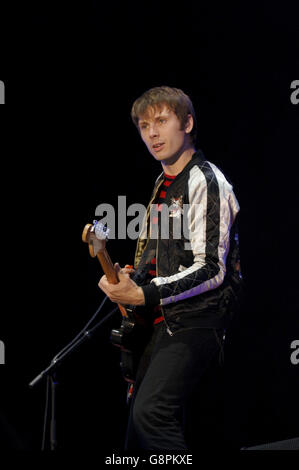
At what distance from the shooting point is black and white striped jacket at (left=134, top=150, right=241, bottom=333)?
1994 millimetres

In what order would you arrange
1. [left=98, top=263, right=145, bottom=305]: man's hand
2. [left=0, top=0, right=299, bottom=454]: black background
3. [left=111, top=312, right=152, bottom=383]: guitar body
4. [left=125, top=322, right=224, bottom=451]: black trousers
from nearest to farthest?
1. [left=125, top=322, right=224, bottom=451]: black trousers
2. [left=98, top=263, right=145, bottom=305]: man's hand
3. [left=111, top=312, right=152, bottom=383]: guitar body
4. [left=0, top=0, right=299, bottom=454]: black background

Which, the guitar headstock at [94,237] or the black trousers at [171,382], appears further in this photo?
the guitar headstock at [94,237]

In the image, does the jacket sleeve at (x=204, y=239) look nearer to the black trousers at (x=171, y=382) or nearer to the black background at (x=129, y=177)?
the black trousers at (x=171, y=382)

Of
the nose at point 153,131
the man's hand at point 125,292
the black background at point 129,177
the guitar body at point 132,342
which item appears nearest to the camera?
the man's hand at point 125,292

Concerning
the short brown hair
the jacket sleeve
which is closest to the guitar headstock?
the jacket sleeve

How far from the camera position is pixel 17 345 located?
3.09m

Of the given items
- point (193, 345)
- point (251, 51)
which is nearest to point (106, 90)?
point (251, 51)

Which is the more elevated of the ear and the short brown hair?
the short brown hair

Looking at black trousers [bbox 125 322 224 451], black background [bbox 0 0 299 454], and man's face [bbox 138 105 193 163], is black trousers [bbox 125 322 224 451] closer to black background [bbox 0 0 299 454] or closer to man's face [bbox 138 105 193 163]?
man's face [bbox 138 105 193 163]

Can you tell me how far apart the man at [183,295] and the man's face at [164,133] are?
0.03ft

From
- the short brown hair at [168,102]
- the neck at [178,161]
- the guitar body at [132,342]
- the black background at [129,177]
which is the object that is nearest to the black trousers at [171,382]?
the guitar body at [132,342]

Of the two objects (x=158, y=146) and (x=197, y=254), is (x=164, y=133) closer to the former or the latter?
(x=158, y=146)

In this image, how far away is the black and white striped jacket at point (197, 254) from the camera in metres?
1.99

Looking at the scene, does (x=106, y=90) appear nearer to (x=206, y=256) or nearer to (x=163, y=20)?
(x=163, y=20)
